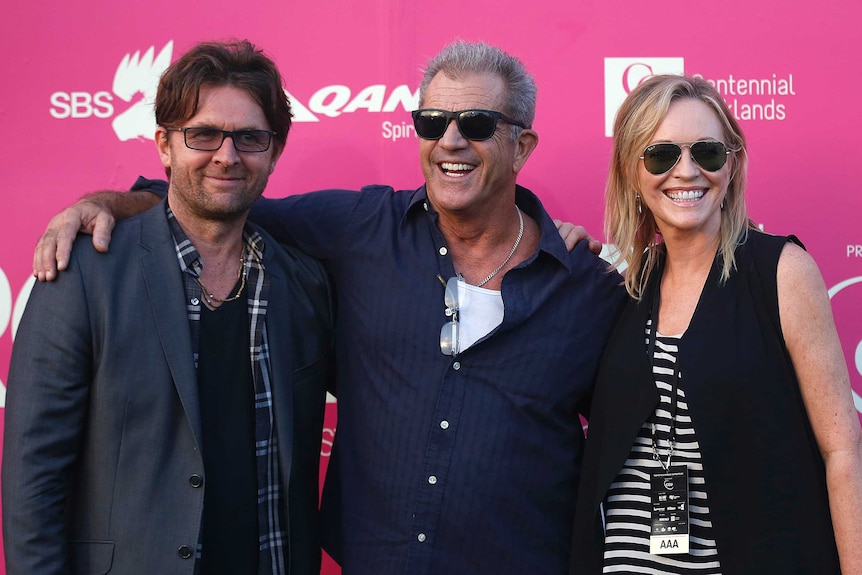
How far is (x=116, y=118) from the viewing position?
273 centimetres

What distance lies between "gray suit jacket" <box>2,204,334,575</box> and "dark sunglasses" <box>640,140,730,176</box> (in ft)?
3.99

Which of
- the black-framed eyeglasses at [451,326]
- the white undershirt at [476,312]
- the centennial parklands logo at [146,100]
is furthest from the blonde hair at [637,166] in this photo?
the centennial parklands logo at [146,100]

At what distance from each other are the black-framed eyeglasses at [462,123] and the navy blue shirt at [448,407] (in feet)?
0.70

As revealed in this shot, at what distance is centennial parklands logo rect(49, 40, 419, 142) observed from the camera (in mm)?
2707

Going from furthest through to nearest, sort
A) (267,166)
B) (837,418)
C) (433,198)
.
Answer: (433,198) → (267,166) → (837,418)

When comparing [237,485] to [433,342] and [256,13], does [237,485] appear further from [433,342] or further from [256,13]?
[256,13]

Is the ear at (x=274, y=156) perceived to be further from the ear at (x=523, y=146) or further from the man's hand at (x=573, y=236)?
the man's hand at (x=573, y=236)

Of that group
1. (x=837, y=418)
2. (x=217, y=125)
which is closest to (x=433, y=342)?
(x=217, y=125)

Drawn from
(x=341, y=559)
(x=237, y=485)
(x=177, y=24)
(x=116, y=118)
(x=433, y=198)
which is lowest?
(x=341, y=559)

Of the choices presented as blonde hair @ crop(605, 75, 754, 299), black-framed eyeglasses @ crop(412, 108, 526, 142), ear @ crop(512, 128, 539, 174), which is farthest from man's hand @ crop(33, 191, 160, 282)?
blonde hair @ crop(605, 75, 754, 299)

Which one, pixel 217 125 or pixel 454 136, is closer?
pixel 217 125

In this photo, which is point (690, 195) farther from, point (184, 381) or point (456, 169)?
point (184, 381)

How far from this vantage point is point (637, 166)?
221 centimetres

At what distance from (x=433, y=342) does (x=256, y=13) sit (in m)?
1.25
